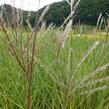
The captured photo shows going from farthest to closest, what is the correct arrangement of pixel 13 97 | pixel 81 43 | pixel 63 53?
pixel 81 43, pixel 63 53, pixel 13 97

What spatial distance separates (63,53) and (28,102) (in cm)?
153

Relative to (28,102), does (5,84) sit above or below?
below

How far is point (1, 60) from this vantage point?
1894 millimetres

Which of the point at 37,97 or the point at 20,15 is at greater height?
the point at 20,15

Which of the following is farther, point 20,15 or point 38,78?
point 38,78

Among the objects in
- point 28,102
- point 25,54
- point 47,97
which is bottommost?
point 47,97

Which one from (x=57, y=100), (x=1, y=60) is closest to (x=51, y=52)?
(x=1, y=60)

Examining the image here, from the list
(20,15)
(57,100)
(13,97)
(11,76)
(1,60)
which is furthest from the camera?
(1,60)

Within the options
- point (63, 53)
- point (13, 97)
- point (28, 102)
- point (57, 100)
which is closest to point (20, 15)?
point (28, 102)

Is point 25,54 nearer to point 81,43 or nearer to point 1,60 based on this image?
point 1,60

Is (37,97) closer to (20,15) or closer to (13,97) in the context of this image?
(13,97)

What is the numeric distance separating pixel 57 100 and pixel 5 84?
1.23 ft

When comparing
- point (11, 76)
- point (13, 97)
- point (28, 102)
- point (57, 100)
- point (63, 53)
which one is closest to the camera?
point (28, 102)

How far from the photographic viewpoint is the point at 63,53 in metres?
2.32
